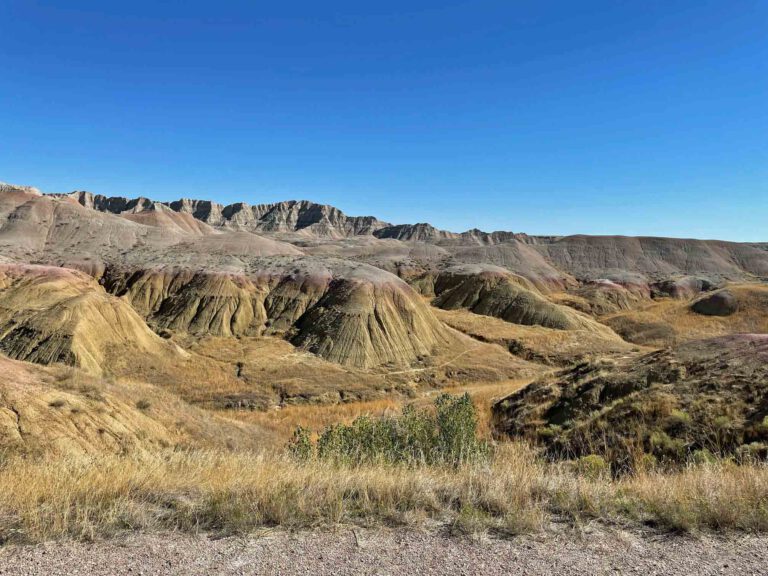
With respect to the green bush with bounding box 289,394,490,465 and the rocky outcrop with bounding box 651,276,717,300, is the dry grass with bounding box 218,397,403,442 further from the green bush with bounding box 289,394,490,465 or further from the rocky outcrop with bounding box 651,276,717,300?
the rocky outcrop with bounding box 651,276,717,300

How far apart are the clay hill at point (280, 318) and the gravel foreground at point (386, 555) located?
10265mm

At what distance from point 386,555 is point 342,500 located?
1.04 meters

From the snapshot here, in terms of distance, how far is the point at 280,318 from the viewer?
57.6m

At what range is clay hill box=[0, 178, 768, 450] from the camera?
36.8 metres

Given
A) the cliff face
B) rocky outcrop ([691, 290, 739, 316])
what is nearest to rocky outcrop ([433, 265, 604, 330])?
the cliff face

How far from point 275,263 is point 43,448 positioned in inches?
2343

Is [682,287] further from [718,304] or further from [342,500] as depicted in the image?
[342,500]

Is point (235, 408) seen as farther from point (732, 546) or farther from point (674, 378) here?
point (732, 546)

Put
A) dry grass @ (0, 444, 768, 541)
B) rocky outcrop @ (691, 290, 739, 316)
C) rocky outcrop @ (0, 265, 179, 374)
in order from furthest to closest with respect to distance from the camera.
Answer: rocky outcrop @ (691, 290, 739, 316) < rocky outcrop @ (0, 265, 179, 374) < dry grass @ (0, 444, 768, 541)

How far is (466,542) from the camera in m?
4.79

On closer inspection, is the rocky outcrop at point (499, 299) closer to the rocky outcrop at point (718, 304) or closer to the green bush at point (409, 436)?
the rocky outcrop at point (718, 304)

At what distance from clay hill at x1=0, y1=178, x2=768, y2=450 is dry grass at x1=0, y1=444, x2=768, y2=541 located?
934cm

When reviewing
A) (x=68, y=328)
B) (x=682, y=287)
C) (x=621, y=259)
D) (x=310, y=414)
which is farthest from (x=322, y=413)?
(x=621, y=259)

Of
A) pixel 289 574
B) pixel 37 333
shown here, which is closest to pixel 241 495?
pixel 289 574
